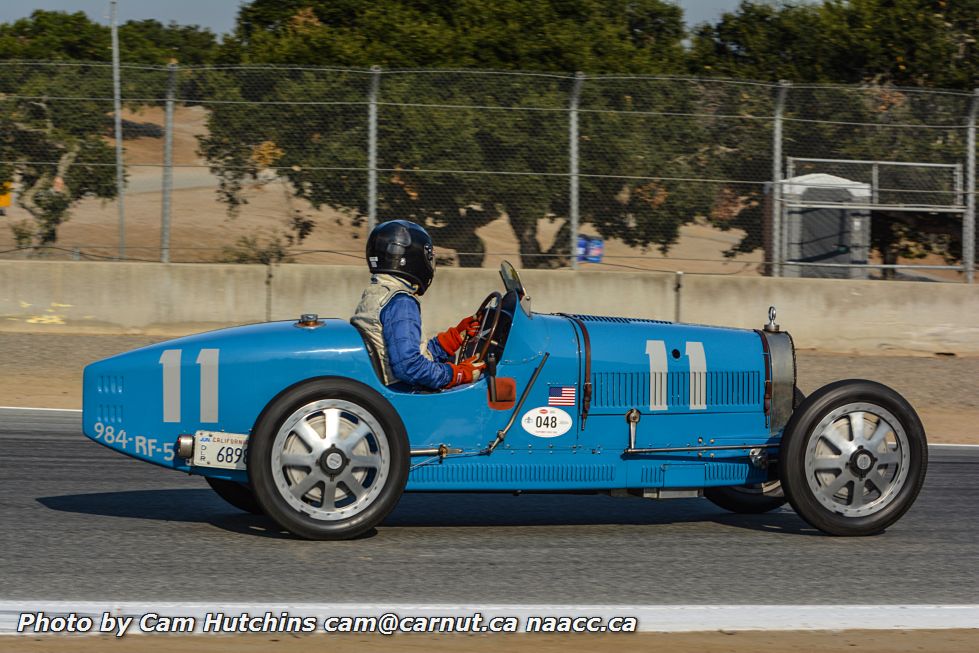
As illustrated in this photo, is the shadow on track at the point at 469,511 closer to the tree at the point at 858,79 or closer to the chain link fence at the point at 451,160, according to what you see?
the chain link fence at the point at 451,160

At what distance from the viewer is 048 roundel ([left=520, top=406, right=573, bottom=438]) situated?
6219 millimetres

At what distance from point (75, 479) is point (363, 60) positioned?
14819mm

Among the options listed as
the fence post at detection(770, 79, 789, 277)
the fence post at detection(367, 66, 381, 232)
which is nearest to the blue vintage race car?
the fence post at detection(367, 66, 381, 232)

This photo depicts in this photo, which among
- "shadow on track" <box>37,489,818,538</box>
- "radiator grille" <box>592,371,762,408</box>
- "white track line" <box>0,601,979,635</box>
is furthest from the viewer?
"shadow on track" <box>37,489,818,538</box>

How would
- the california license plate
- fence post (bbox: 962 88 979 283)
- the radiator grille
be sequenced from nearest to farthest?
the california license plate
the radiator grille
fence post (bbox: 962 88 979 283)

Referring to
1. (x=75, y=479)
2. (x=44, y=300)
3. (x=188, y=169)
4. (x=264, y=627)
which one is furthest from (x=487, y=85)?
(x=264, y=627)

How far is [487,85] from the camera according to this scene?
1411 cm

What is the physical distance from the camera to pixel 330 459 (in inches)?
228

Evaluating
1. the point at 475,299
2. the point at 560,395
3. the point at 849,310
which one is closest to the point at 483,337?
the point at 560,395

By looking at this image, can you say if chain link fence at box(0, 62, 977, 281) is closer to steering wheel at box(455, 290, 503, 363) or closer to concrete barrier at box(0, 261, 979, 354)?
concrete barrier at box(0, 261, 979, 354)

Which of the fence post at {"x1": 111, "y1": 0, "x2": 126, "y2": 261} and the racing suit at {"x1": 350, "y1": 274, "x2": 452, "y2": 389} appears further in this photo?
the fence post at {"x1": 111, "y1": 0, "x2": 126, "y2": 261}

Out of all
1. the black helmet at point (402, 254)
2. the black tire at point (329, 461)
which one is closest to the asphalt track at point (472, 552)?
the black tire at point (329, 461)

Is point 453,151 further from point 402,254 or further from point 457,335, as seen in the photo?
point 402,254

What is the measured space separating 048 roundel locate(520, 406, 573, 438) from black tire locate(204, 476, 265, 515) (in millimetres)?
1513
